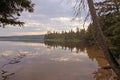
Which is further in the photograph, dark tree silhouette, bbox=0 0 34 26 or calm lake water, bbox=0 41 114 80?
calm lake water, bbox=0 41 114 80

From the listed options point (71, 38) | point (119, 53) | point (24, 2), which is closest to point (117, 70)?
point (24, 2)

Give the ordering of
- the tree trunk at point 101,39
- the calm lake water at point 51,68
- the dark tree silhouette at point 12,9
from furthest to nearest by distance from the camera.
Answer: the calm lake water at point 51,68 < the dark tree silhouette at point 12,9 < the tree trunk at point 101,39

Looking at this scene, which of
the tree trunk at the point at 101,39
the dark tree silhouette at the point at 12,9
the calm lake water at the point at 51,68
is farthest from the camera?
the calm lake water at the point at 51,68

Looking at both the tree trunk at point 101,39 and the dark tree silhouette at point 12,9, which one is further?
the dark tree silhouette at point 12,9

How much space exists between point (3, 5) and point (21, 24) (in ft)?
5.93

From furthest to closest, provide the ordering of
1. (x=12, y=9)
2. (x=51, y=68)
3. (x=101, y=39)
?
(x=51, y=68) < (x=12, y=9) < (x=101, y=39)

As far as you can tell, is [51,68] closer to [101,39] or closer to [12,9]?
[12,9]

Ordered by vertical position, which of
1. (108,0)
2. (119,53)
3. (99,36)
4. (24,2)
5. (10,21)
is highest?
(108,0)

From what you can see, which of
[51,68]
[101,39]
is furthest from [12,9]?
[51,68]

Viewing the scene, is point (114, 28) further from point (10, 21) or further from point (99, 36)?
point (99, 36)

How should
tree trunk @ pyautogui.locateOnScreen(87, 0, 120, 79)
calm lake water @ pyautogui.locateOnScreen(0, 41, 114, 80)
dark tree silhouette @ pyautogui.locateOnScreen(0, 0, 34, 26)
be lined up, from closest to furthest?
tree trunk @ pyautogui.locateOnScreen(87, 0, 120, 79), dark tree silhouette @ pyautogui.locateOnScreen(0, 0, 34, 26), calm lake water @ pyautogui.locateOnScreen(0, 41, 114, 80)

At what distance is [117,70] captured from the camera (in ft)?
24.1

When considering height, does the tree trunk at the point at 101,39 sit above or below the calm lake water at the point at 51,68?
above

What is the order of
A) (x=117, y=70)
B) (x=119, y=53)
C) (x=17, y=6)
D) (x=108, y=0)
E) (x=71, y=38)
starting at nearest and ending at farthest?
(x=117, y=70) → (x=17, y=6) → (x=119, y=53) → (x=108, y=0) → (x=71, y=38)
